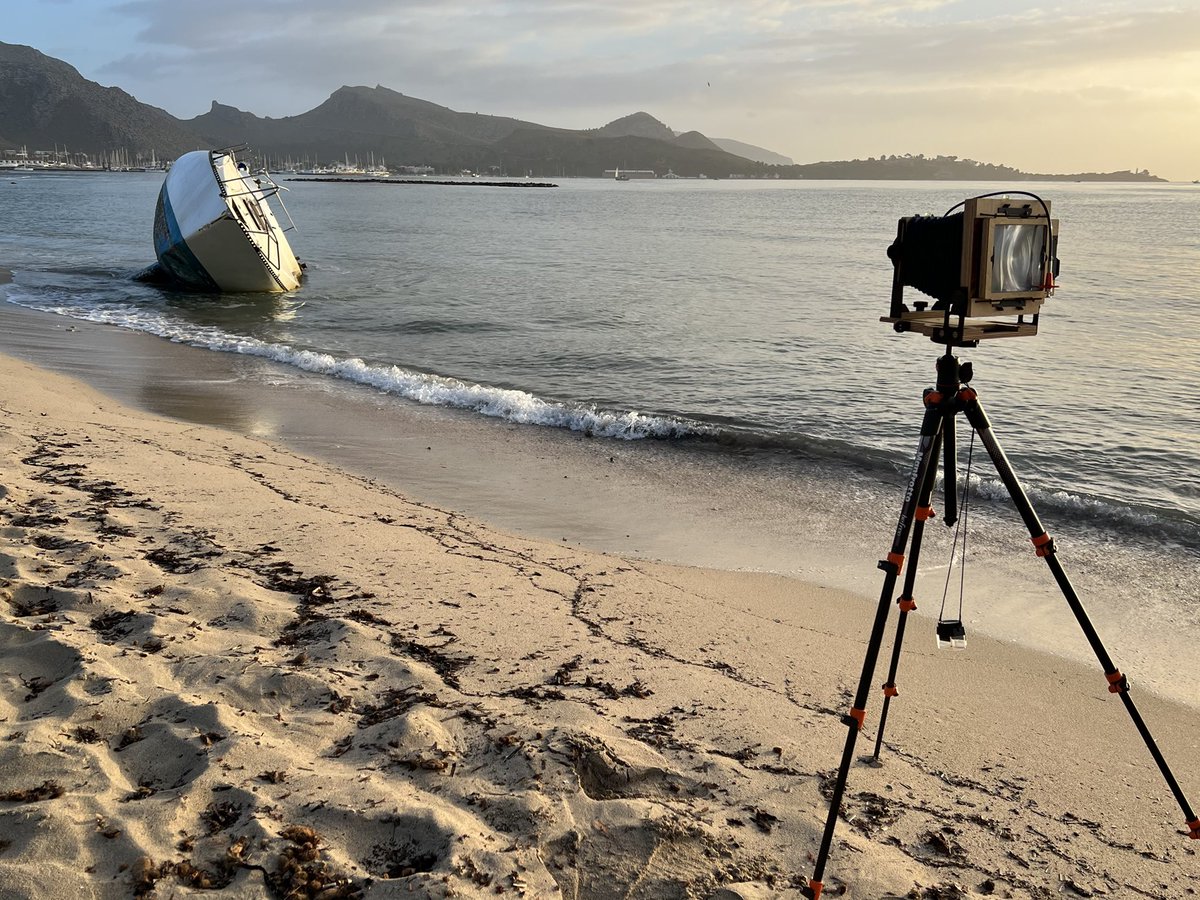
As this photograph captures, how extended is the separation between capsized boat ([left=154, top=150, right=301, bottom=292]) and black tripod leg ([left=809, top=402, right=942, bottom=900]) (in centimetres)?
2370

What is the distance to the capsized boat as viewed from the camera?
926 inches

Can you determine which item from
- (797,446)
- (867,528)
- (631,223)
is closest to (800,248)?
(631,223)

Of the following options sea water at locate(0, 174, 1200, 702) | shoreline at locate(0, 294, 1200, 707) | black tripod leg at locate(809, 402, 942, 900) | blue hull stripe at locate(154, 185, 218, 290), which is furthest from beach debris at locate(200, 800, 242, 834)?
blue hull stripe at locate(154, 185, 218, 290)

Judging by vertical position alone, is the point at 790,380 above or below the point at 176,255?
below

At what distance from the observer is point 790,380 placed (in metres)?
14.7

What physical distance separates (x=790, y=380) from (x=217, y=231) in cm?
1705

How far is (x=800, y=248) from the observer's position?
45344mm

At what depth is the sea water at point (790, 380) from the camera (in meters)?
Result: 7.18

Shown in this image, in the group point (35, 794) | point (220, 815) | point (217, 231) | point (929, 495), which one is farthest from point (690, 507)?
point (217, 231)

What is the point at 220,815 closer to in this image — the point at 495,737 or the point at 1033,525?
the point at 495,737

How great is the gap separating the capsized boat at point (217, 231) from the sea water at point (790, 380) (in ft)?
2.72

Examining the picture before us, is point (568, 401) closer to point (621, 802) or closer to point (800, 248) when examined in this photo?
point (621, 802)

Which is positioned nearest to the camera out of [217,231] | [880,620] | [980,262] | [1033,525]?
[980,262]

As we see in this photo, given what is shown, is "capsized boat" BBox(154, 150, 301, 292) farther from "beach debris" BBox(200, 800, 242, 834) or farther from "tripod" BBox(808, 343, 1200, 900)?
"tripod" BBox(808, 343, 1200, 900)
